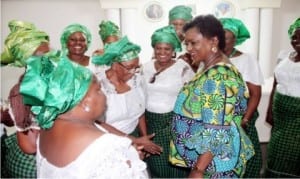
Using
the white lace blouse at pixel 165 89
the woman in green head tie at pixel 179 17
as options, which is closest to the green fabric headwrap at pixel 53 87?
the white lace blouse at pixel 165 89

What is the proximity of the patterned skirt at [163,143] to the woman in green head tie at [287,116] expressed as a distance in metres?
0.92

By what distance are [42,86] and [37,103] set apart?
6 centimetres

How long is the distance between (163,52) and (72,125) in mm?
1500

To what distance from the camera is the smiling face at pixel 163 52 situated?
2.42 meters

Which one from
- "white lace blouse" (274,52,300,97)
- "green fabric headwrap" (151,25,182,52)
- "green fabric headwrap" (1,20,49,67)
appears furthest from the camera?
"white lace blouse" (274,52,300,97)

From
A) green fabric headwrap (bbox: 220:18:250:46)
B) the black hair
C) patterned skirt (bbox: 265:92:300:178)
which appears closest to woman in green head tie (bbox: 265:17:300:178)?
patterned skirt (bbox: 265:92:300:178)

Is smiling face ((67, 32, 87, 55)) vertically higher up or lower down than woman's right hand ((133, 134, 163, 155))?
higher up

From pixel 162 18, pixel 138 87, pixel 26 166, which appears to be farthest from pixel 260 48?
pixel 26 166

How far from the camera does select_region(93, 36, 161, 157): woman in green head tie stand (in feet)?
6.91

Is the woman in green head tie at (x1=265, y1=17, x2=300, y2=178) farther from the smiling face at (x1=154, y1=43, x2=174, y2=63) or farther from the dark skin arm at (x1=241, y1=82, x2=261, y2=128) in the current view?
the smiling face at (x1=154, y1=43, x2=174, y2=63)

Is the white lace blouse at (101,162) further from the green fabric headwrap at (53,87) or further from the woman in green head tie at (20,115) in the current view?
the woman in green head tie at (20,115)

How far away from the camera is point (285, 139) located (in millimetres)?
2801

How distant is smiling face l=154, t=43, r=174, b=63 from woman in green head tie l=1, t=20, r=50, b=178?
76cm

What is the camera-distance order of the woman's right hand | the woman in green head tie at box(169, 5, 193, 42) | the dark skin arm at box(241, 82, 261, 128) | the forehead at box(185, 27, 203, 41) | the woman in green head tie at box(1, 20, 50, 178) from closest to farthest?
the woman in green head tie at box(1, 20, 50, 178)
the forehead at box(185, 27, 203, 41)
the woman's right hand
the dark skin arm at box(241, 82, 261, 128)
the woman in green head tie at box(169, 5, 193, 42)
